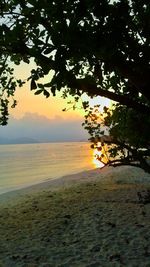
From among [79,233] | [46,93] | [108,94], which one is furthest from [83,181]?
[46,93]

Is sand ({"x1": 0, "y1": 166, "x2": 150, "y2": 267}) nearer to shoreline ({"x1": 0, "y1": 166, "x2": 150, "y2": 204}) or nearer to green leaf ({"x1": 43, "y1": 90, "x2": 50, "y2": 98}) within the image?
green leaf ({"x1": 43, "y1": 90, "x2": 50, "y2": 98})

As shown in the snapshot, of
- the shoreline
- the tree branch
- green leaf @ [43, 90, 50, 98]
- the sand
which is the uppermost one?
the tree branch

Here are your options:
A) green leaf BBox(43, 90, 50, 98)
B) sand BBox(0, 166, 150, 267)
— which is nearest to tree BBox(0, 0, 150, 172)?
green leaf BBox(43, 90, 50, 98)

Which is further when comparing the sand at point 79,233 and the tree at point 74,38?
the sand at point 79,233

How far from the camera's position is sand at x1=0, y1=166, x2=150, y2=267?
11.6 metres

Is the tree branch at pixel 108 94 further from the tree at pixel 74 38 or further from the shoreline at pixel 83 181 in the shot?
the shoreline at pixel 83 181

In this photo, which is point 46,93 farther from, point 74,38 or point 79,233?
point 79,233

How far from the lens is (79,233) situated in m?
14.2

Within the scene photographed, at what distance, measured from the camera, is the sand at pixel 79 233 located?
11609 mm

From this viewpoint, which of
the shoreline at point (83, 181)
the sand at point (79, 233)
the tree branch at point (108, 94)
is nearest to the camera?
the sand at point (79, 233)

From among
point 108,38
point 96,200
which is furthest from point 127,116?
point 108,38

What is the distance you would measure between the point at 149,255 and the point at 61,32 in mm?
6635

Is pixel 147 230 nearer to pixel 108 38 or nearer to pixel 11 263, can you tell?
pixel 11 263

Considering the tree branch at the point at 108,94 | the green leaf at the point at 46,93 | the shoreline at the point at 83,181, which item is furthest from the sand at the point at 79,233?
the shoreline at the point at 83,181
